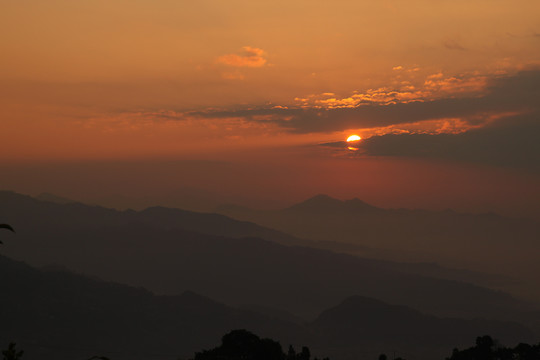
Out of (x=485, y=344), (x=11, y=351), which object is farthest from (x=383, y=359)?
(x=11, y=351)

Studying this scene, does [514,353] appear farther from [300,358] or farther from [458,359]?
[300,358]

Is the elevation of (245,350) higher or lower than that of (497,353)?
lower

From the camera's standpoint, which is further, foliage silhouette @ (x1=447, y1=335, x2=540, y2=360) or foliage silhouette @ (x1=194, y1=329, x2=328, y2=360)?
foliage silhouette @ (x1=194, y1=329, x2=328, y2=360)

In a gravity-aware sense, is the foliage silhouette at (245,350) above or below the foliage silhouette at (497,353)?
below

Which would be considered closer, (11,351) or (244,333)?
(11,351)

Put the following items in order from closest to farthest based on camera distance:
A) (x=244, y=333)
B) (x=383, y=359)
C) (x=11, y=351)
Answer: (x=11, y=351) → (x=383, y=359) → (x=244, y=333)

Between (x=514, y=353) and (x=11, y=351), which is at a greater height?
(x=514, y=353)

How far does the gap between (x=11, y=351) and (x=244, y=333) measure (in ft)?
324

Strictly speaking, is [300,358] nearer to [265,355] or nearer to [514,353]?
[265,355]

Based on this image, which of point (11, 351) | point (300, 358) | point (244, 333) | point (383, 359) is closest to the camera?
point (11, 351)

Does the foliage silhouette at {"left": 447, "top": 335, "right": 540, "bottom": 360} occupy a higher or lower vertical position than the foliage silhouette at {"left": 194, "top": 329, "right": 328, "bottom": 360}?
higher

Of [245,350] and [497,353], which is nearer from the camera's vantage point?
[497,353]

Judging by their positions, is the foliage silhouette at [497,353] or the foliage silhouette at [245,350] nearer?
the foliage silhouette at [497,353]

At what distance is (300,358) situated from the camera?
104 meters
